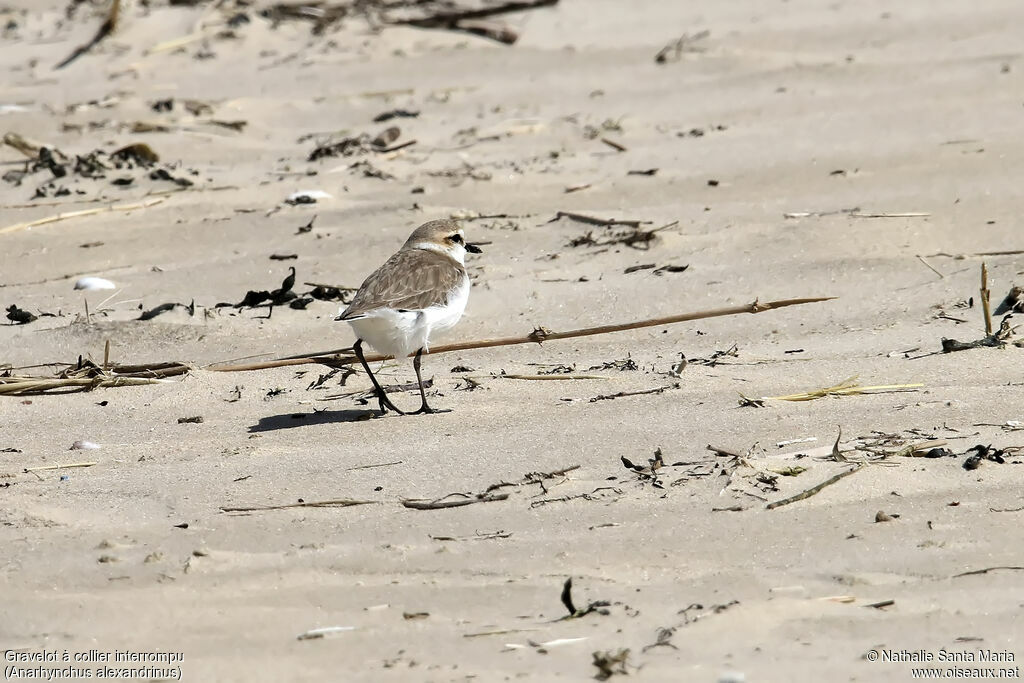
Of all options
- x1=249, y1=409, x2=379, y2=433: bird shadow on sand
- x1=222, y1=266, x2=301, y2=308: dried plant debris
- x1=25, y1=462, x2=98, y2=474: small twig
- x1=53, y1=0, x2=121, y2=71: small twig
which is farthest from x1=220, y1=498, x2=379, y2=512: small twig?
x1=53, y1=0, x2=121, y2=71: small twig

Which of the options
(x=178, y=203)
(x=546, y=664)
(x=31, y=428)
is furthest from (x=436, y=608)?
(x=178, y=203)

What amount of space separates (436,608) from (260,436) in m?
1.78

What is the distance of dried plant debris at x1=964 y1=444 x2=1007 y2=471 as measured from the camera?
415 cm

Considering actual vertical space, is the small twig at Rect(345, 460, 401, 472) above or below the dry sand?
below

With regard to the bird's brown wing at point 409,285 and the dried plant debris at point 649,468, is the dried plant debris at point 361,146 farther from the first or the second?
the dried plant debris at point 649,468

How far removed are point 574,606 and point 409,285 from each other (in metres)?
2.58

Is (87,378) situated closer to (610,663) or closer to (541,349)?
(541,349)

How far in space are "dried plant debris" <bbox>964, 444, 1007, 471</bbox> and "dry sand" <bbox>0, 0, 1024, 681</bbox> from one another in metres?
0.04

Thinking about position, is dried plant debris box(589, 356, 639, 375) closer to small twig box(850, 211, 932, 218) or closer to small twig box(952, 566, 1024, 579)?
small twig box(850, 211, 932, 218)

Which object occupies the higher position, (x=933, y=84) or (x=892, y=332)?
(x=933, y=84)

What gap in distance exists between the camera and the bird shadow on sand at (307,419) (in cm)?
522

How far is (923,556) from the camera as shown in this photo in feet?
11.9

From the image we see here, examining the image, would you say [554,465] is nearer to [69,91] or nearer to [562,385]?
[562,385]

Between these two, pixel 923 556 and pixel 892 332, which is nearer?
pixel 923 556
